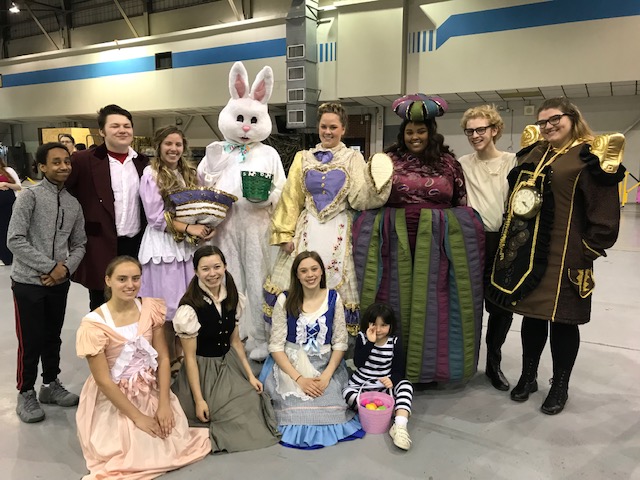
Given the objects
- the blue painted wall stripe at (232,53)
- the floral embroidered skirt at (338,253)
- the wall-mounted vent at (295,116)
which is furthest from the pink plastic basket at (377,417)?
the blue painted wall stripe at (232,53)

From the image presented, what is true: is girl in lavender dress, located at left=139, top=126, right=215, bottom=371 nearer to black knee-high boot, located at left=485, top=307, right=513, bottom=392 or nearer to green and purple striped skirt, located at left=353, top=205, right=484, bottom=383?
green and purple striped skirt, located at left=353, top=205, right=484, bottom=383

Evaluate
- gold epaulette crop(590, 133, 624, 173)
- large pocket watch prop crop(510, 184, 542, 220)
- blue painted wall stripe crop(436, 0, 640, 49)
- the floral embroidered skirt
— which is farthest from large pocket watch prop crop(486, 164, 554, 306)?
blue painted wall stripe crop(436, 0, 640, 49)

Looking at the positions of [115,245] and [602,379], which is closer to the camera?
[115,245]

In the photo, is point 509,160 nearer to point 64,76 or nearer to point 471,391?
point 471,391

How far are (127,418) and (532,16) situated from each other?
8149 millimetres

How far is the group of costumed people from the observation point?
1.88 meters

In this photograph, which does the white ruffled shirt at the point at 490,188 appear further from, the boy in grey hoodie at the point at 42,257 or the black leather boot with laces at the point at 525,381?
the boy in grey hoodie at the point at 42,257

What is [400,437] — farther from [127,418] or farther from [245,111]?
[245,111]

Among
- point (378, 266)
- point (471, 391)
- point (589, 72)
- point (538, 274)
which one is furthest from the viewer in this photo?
point (589, 72)

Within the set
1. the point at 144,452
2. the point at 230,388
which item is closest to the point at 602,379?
the point at 230,388

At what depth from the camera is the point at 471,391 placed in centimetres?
243

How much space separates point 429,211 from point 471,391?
0.97 meters

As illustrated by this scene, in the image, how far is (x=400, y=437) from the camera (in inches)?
75.0

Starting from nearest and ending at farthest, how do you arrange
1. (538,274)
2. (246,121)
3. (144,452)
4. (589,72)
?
(144,452) < (538,274) < (246,121) < (589,72)
